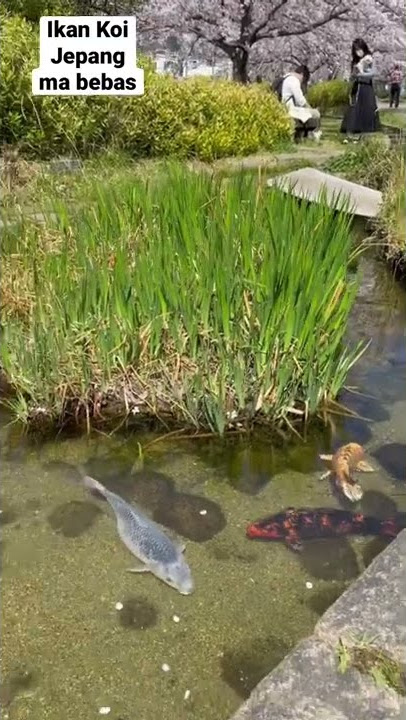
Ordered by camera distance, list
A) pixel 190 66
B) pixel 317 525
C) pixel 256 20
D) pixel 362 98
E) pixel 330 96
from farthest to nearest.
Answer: pixel 190 66 → pixel 330 96 → pixel 256 20 → pixel 362 98 → pixel 317 525

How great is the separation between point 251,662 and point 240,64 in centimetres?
1687

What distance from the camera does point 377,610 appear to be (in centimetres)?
151

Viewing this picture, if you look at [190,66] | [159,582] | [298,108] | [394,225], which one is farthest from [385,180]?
[190,66]

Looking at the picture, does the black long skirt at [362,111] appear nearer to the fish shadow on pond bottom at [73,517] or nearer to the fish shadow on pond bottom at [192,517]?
the fish shadow on pond bottom at [192,517]

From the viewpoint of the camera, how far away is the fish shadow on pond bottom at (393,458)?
2436mm

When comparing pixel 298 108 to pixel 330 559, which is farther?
pixel 298 108

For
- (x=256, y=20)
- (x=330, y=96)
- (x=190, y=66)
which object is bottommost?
(x=330, y=96)

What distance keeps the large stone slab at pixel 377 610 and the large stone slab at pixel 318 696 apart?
3.8 inches

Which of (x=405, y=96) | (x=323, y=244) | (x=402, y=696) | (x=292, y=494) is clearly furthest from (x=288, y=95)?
(x=405, y=96)

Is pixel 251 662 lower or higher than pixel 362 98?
lower

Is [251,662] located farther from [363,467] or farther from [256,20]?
→ [256,20]

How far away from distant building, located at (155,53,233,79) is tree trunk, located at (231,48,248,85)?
193 centimetres

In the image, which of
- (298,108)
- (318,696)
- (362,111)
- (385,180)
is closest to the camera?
(318,696)

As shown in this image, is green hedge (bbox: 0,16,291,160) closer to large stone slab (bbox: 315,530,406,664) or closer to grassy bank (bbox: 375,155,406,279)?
grassy bank (bbox: 375,155,406,279)
